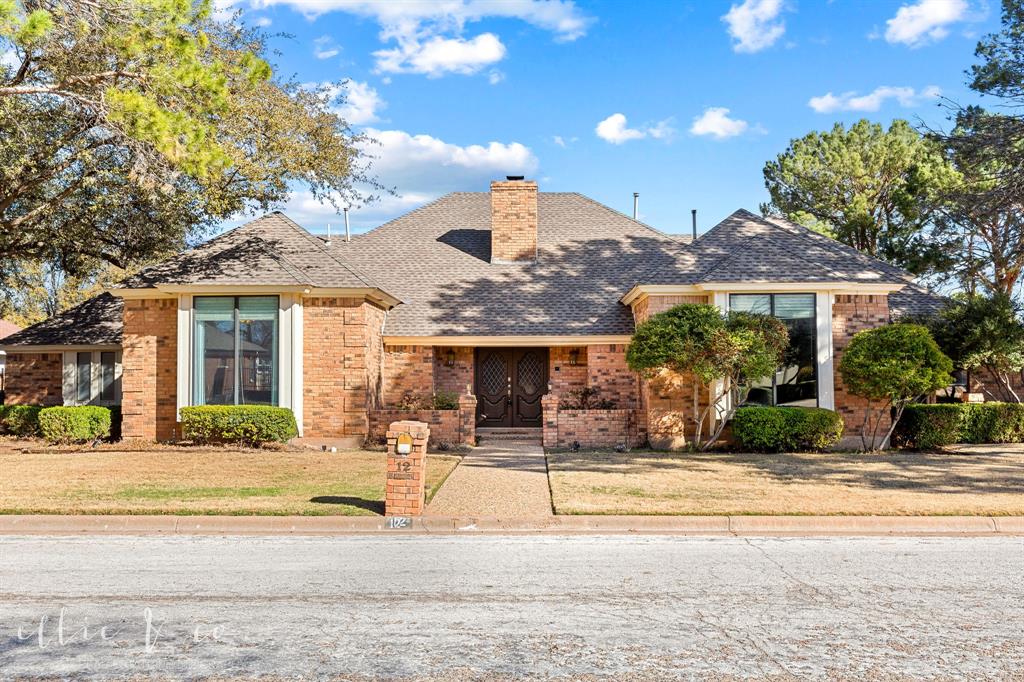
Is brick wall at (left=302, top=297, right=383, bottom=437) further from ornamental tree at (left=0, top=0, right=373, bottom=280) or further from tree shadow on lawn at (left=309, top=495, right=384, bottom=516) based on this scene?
tree shadow on lawn at (left=309, top=495, right=384, bottom=516)

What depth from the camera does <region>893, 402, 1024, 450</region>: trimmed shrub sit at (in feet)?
55.5

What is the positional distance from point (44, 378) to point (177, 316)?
22.8 ft

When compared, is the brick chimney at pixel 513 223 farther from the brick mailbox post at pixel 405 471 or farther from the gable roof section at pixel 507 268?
the brick mailbox post at pixel 405 471

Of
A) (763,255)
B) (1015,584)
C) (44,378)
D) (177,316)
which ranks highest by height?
(763,255)

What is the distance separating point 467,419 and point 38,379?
12429mm

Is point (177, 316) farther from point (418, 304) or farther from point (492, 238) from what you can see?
point (492, 238)

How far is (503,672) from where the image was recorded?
4422mm

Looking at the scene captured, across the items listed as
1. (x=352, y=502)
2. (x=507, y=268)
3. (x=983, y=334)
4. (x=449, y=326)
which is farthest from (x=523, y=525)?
(x=507, y=268)

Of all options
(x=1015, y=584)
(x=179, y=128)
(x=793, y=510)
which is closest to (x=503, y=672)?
(x=1015, y=584)

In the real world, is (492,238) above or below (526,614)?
above

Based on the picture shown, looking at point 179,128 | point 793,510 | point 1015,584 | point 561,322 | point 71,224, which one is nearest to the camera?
point 1015,584

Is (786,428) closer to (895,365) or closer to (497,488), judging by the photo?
(895,365)

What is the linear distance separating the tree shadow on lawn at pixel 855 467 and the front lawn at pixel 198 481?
2885 millimetres

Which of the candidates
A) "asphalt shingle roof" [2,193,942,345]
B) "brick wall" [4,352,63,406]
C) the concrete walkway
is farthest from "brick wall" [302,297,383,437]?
"brick wall" [4,352,63,406]
